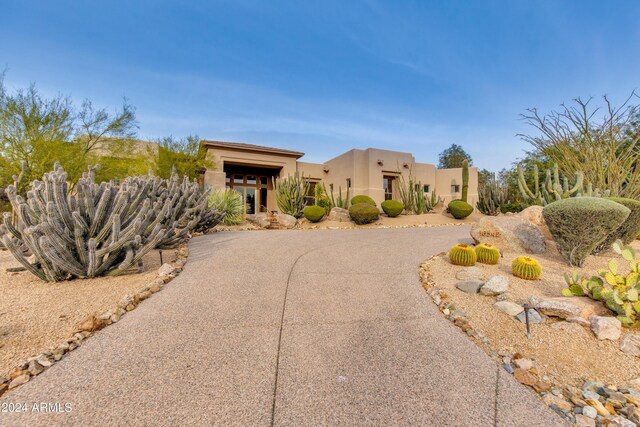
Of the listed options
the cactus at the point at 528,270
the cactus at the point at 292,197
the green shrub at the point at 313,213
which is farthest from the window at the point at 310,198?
the cactus at the point at 528,270

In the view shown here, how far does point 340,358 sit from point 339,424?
2.48 feet

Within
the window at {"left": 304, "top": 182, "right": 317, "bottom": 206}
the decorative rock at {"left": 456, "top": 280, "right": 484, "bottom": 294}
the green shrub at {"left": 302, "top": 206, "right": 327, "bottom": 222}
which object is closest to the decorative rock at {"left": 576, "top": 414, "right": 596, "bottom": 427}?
the decorative rock at {"left": 456, "top": 280, "right": 484, "bottom": 294}

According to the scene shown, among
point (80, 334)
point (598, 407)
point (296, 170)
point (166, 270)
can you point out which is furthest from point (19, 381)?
point (296, 170)

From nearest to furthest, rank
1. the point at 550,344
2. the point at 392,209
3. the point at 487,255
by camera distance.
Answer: the point at 550,344
the point at 487,255
the point at 392,209

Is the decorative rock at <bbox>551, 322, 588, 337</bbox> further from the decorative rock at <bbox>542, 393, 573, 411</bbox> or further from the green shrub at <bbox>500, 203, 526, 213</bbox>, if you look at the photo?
the green shrub at <bbox>500, 203, 526, 213</bbox>

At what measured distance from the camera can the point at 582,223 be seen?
530 cm

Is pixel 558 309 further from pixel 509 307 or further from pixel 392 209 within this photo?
pixel 392 209

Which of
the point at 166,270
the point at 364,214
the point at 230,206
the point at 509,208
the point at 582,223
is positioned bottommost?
the point at 166,270

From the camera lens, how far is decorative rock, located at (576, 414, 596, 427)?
1935 millimetres

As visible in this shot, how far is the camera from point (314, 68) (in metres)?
11.3

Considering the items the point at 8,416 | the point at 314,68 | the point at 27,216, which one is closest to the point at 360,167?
the point at 314,68

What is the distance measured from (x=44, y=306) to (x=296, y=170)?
16.8 m

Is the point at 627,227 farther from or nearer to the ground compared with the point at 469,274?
farther from the ground

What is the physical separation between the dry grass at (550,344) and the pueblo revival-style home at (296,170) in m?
13.5
